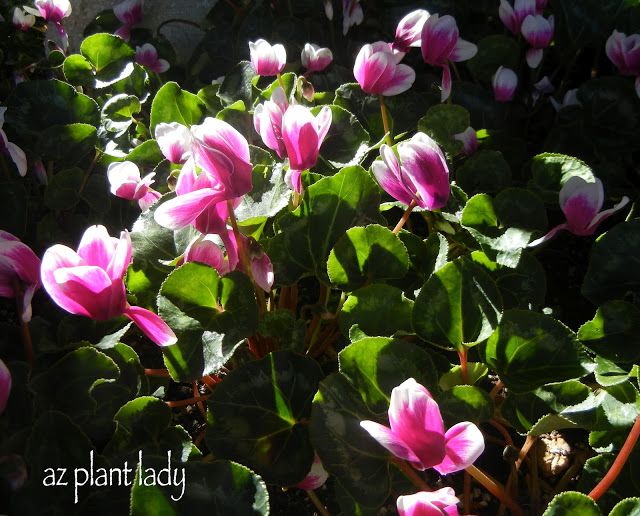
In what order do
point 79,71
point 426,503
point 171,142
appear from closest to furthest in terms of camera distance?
point 426,503
point 171,142
point 79,71

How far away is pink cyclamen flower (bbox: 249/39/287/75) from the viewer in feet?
3.64

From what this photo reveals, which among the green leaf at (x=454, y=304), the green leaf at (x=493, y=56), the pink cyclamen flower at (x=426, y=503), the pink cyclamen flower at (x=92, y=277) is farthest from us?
the green leaf at (x=493, y=56)

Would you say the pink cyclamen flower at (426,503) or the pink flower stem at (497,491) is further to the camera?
the pink flower stem at (497,491)

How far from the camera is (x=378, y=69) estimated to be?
107 centimetres

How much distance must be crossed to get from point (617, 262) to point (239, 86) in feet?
2.69

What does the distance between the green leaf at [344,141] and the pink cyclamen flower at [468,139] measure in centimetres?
19

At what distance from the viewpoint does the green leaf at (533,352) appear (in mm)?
766

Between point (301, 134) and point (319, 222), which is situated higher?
point (301, 134)

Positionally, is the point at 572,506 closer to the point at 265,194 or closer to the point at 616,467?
the point at 616,467

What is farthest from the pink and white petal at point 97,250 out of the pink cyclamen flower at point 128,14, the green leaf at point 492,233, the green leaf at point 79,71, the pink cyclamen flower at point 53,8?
the pink cyclamen flower at point 128,14

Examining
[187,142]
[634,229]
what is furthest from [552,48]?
[187,142]

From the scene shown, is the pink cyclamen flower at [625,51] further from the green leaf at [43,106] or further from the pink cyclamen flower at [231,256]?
the green leaf at [43,106]

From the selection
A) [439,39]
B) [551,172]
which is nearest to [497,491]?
[551,172]

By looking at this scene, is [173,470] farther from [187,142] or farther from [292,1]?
[292,1]
